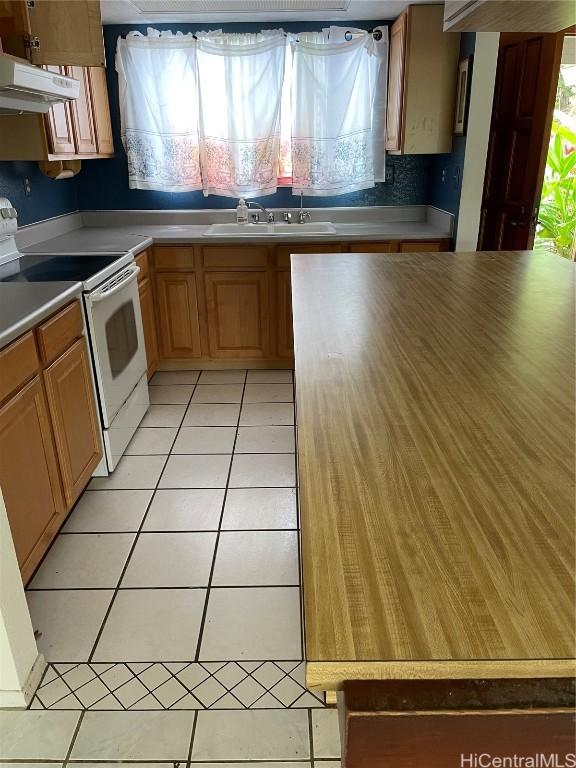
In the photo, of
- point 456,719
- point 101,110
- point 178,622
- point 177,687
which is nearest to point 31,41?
point 101,110

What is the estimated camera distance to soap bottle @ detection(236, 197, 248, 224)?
3.87 metres

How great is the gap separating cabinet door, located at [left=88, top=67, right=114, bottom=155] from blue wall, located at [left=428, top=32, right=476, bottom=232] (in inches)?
85.4

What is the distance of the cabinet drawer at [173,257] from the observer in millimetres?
3541

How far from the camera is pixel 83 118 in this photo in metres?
3.30

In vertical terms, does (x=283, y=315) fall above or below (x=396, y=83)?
below

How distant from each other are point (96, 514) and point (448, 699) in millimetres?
2056

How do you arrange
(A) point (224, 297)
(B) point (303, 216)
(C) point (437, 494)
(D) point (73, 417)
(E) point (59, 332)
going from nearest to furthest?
(C) point (437, 494)
(E) point (59, 332)
(D) point (73, 417)
(A) point (224, 297)
(B) point (303, 216)

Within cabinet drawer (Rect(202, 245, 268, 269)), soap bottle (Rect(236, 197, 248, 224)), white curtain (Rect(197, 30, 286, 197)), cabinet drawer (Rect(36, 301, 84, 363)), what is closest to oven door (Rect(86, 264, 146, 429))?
cabinet drawer (Rect(36, 301, 84, 363))

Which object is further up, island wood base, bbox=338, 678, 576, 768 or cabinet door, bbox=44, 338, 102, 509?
island wood base, bbox=338, 678, 576, 768

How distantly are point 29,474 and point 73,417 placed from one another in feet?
1.35

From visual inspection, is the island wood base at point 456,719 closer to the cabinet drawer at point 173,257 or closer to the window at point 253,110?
the cabinet drawer at point 173,257

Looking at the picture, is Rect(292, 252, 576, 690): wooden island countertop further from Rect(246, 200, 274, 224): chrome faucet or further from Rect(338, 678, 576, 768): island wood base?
Rect(246, 200, 274, 224): chrome faucet

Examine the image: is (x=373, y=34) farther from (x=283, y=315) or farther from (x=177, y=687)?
(x=177, y=687)

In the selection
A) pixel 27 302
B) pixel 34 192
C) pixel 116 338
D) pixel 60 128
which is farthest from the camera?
pixel 34 192
